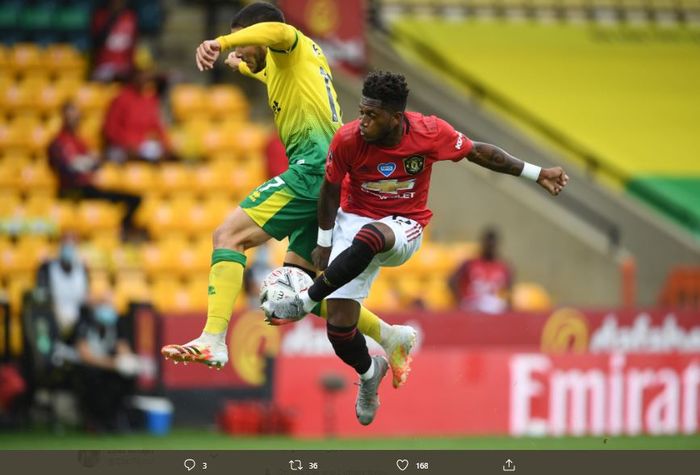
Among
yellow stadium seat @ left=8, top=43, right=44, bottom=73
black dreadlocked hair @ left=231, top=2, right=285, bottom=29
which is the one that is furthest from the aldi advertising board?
black dreadlocked hair @ left=231, top=2, right=285, bottom=29

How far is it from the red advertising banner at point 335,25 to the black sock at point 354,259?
31.5ft

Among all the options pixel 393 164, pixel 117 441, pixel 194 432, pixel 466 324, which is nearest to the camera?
pixel 393 164

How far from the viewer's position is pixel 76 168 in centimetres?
1614

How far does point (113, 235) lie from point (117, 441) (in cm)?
332

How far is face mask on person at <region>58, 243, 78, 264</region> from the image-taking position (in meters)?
14.8

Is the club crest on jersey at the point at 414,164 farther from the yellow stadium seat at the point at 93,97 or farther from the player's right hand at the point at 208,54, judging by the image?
the yellow stadium seat at the point at 93,97

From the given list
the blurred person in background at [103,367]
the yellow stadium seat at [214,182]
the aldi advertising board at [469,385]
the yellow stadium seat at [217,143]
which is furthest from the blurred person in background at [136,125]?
the aldi advertising board at [469,385]

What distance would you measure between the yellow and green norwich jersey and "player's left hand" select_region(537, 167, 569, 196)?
1301 millimetres

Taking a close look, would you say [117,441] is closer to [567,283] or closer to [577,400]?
[577,400]

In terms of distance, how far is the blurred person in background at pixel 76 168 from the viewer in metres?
16.0

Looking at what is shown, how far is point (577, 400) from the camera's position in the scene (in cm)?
1510

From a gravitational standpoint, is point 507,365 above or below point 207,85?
below

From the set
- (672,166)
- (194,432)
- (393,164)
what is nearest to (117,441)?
(194,432)
